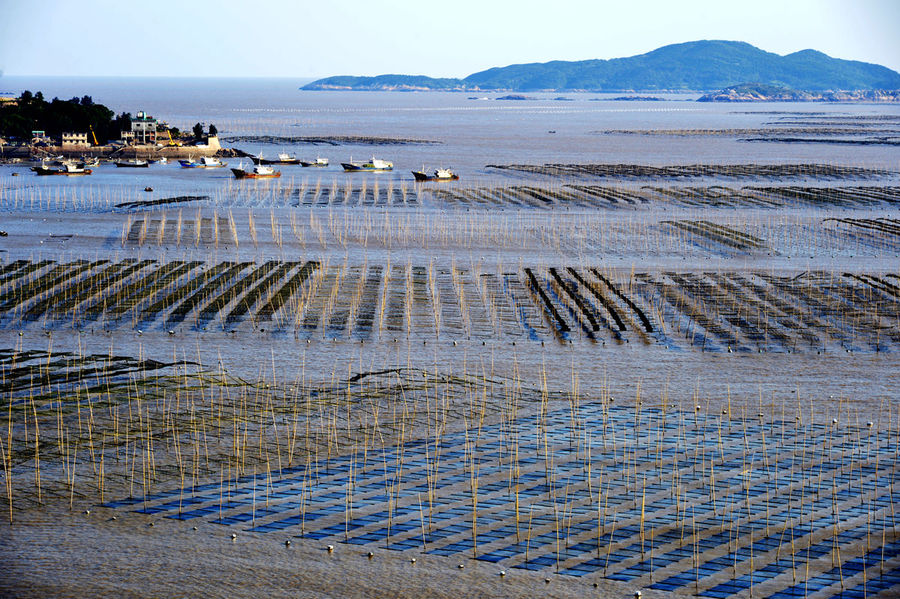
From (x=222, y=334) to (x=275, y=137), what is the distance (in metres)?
130

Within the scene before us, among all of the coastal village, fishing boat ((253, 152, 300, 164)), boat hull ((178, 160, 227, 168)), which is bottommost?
boat hull ((178, 160, 227, 168))

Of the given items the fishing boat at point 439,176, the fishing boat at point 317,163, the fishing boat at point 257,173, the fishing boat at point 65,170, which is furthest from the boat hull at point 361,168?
the fishing boat at point 65,170

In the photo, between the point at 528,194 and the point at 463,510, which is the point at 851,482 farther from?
the point at 528,194

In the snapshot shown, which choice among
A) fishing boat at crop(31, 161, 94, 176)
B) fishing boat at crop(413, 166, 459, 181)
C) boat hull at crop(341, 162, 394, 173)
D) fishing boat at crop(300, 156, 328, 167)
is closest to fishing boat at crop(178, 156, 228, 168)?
fishing boat at crop(300, 156, 328, 167)

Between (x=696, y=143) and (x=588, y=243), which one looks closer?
(x=588, y=243)

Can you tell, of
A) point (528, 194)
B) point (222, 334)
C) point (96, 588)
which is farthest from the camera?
point (528, 194)

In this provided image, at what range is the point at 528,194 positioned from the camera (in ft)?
285

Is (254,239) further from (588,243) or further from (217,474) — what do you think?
(217,474)

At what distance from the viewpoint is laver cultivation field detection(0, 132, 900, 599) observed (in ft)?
71.5

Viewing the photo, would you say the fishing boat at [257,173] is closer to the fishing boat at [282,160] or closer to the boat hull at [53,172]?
the fishing boat at [282,160]

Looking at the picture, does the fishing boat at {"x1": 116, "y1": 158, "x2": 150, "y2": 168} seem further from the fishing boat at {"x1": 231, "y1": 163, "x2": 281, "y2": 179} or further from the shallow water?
the shallow water

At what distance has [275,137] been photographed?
165500mm

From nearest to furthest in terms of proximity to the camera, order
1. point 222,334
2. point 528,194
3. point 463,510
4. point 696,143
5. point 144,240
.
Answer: point 463,510, point 222,334, point 144,240, point 528,194, point 696,143

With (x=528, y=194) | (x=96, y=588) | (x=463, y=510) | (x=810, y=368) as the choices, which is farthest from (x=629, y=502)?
(x=528, y=194)
